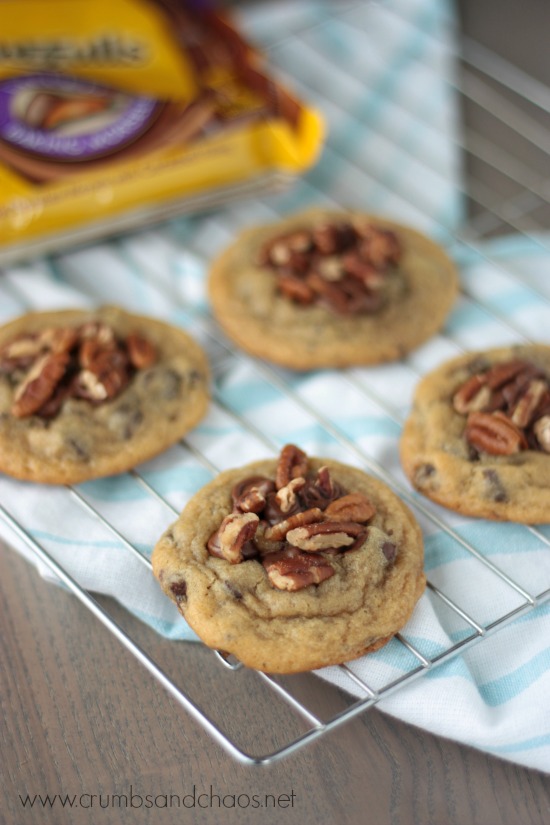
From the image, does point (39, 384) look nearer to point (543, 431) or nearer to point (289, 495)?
point (289, 495)

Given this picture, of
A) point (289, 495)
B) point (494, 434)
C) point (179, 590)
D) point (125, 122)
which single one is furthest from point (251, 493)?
point (125, 122)

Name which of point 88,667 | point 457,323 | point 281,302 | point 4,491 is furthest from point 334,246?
point 88,667

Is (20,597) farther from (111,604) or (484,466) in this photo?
(484,466)

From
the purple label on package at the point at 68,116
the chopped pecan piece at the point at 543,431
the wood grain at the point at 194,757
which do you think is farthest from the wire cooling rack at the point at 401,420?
the purple label on package at the point at 68,116

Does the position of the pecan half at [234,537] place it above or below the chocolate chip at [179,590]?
above

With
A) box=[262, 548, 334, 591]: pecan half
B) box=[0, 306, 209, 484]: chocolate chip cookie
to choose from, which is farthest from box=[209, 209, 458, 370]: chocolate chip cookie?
box=[262, 548, 334, 591]: pecan half

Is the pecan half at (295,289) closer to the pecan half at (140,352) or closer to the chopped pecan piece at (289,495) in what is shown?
the pecan half at (140,352)
